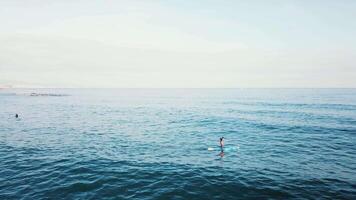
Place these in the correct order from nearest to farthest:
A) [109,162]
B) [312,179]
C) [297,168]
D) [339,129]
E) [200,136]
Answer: [312,179]
[297,168]
[109,162]
[200,136]
[339,129]

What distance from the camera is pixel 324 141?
134ft

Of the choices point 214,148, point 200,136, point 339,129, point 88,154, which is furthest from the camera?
point 339,129

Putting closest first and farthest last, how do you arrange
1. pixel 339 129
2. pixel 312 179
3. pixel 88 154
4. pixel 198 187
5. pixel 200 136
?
pixel 198 187 < pixel 312 179 < pixel 88 154 < pixel 200 136 < pixel 339 129

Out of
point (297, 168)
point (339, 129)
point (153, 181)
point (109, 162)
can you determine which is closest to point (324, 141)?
point (339, 129)

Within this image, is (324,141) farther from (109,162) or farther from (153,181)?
(109,162)

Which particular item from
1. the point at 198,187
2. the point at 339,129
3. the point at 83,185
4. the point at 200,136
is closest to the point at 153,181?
the point at 198,187

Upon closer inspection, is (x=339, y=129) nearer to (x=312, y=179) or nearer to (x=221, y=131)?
(x=221, y=131)

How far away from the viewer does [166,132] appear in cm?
5084

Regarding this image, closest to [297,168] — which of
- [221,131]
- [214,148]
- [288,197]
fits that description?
[288,197]

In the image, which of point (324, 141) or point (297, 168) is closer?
point (297, 168)

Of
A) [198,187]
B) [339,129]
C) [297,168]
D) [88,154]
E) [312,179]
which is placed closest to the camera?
[198,187]

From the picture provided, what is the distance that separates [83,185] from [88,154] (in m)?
10.4

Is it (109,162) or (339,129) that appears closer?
(109,162)

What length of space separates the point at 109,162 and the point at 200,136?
2079 centimetres
